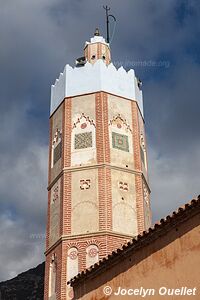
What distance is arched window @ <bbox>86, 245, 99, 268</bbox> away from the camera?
15.2 metres

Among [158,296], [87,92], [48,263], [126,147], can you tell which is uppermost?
[87,92]

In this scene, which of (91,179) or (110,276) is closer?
(110,276)

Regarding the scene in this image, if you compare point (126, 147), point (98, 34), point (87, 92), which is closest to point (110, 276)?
point (126, 147)

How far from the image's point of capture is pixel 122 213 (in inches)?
631

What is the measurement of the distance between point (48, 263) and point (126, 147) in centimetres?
459

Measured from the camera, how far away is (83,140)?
1731 centimetres

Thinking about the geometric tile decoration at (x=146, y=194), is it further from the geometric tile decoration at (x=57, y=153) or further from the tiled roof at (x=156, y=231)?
the tiled roof at (x=156, y=231)

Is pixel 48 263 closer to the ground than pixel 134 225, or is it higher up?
closer to the ground

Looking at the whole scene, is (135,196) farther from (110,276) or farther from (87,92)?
Answer: (110,276)

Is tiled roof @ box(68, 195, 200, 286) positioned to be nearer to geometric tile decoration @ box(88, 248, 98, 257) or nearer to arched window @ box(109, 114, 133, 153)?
geometric tile decoration @ box(88, 248, 98, 257)

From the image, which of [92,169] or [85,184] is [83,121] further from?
[85,184]

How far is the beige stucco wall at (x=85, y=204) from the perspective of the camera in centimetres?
1572

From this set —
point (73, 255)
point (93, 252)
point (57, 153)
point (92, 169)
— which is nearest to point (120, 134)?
point (92, 169)

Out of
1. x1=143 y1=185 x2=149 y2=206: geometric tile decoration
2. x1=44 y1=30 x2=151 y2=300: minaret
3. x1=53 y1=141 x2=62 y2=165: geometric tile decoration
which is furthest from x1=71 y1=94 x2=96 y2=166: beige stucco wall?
x1=143 y1=185 x2=149 y2=206: geometric tile decoration
